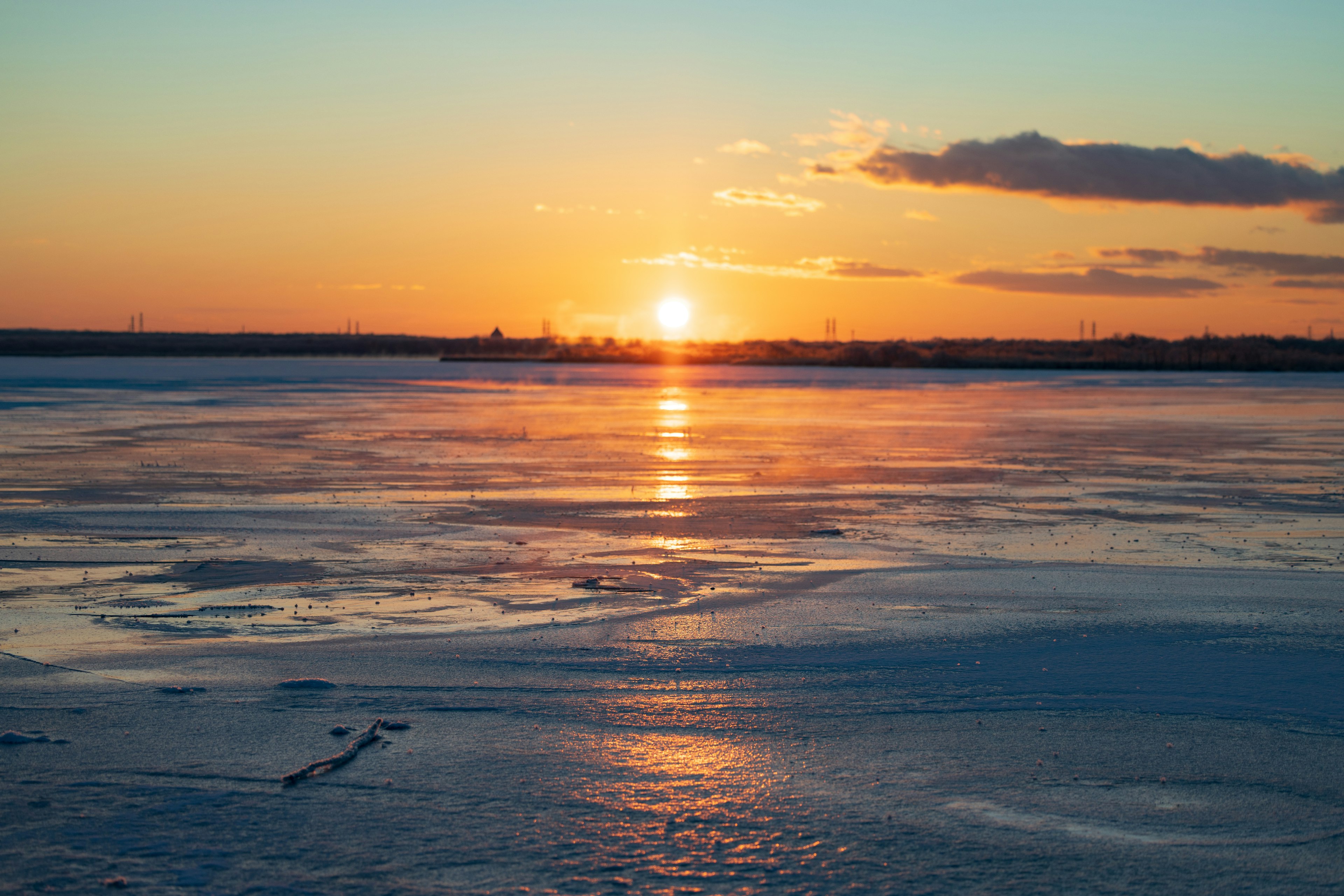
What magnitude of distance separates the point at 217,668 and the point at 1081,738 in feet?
15.3

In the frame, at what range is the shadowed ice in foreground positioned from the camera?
419 centimetres

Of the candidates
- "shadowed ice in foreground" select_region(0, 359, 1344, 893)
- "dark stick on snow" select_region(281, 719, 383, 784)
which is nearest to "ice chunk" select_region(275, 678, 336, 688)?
"shadowed ice in foreground" select_region(0, 359, 1344, 893)

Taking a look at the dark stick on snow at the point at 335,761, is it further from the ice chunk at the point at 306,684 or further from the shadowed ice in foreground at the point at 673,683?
the ice chunk at the point at 306,684

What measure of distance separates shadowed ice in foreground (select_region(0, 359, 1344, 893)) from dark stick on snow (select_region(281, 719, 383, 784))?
6 centimetres

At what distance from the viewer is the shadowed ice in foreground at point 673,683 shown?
4.19 metres

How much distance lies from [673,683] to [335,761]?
199cm

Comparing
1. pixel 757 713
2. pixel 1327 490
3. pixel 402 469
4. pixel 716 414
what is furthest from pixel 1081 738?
pixel 716 414

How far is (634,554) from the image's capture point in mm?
10219

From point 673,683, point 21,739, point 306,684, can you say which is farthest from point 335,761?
point 673,683

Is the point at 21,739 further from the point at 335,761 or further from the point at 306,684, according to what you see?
the point at 335,761

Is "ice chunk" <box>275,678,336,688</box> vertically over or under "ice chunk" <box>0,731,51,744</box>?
over

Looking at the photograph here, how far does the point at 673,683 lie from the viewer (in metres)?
6.31

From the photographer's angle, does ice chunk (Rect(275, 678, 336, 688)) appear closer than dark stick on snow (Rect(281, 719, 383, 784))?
No

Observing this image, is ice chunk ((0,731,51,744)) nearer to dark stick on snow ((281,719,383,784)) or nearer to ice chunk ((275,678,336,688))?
ice chunk ((275,678,336,688))
